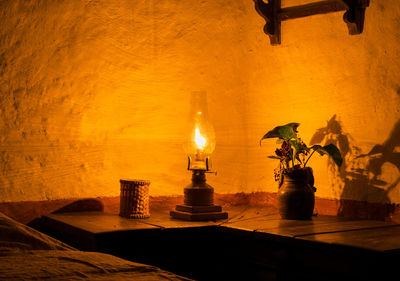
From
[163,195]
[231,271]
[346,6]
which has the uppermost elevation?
[346,6]

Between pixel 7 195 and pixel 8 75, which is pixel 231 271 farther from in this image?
pixel 8 75

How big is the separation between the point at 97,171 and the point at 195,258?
686 millimetres

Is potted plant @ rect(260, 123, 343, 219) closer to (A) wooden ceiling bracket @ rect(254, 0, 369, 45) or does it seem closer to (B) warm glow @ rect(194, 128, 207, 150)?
(B) warm glow @ rect(194, 128, 207, 150)

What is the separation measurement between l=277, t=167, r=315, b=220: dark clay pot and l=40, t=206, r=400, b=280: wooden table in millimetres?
60

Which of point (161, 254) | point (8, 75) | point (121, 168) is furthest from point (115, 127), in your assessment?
point (161, 254)

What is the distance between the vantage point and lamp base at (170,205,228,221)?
2395mm

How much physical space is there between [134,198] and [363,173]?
44.2 inches

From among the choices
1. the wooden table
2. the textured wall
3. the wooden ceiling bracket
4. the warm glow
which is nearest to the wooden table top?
the wooden table


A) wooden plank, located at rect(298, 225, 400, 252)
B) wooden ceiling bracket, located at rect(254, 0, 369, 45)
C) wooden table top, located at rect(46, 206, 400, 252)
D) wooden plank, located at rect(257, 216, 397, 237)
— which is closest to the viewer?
wooden plank, located at rect(298, 225, 400, 252)

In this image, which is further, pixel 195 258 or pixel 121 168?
pixel 121 168

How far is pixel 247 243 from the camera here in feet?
7.64

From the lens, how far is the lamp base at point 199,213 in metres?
2.39

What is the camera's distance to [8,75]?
7.88 ft

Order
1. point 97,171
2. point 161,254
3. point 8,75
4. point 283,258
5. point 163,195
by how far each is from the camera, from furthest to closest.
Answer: point 163,195 < point 97,171 < point 8,75 < point 161,254 < point 283,258
